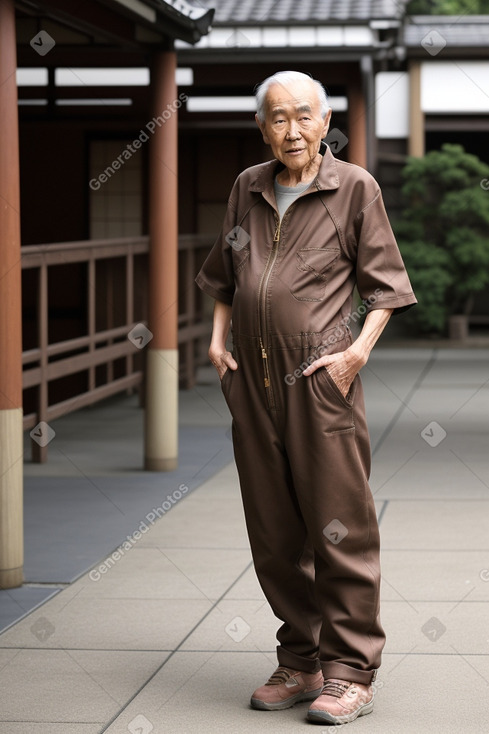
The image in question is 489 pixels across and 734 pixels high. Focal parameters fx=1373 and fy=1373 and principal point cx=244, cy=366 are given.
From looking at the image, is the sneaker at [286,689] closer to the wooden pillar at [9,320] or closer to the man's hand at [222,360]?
the man's hand at [222,360]

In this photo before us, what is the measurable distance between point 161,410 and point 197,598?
3251mm

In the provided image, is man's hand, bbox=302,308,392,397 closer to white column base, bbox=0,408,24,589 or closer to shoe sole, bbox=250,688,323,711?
shoe sole, bbox=250,688,323,711

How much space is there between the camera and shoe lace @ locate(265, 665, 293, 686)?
448 cm

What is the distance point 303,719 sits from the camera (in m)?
4.37

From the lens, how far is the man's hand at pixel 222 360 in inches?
174

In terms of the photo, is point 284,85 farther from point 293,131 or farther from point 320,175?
point 320,175

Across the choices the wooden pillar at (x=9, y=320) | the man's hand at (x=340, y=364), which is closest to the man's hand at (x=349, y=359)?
the man's hand at (x=340, y=364)

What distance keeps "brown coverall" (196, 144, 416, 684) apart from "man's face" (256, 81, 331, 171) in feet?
0.38

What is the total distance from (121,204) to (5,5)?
9778mm

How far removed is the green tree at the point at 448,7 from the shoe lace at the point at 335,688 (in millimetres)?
29113

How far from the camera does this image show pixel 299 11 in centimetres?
1338

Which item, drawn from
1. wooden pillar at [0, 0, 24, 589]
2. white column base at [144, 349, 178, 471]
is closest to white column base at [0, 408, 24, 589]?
wooden pillar at [0, 0, 24, 589]

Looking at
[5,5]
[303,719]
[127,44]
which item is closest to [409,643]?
[303,719]

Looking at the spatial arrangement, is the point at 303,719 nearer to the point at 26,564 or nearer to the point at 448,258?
the point at 26,564
